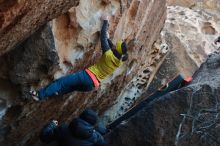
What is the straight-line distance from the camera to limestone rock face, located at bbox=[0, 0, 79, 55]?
5.57 m

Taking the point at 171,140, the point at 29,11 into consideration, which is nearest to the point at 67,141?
the point at 171,140

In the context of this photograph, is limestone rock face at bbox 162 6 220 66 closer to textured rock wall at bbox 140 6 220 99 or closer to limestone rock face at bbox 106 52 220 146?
textured rock wall at bbox 140 6 220 99

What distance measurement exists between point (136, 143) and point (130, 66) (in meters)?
3.40

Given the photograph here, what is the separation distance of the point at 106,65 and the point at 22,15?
8.22 feet

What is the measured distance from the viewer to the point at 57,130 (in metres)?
7.68

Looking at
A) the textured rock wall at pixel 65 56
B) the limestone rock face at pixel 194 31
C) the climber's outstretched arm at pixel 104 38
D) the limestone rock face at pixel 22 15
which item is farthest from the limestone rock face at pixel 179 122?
the limestone rock face at pixel 194 31

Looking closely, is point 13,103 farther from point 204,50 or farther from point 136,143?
point 204,50

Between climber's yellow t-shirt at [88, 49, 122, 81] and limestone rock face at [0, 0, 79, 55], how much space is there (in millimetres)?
1625

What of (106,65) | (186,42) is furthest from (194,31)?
(106,65)

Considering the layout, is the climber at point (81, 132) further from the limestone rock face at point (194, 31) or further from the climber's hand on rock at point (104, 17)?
the limestone rock face at point (194, 31)

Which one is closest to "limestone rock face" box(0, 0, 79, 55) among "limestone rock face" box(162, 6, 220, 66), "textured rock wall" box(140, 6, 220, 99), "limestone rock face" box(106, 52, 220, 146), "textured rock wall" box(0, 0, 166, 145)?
"textured rock wall" box(0, 0, 166, 145)

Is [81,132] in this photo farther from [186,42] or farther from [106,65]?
[186,42]

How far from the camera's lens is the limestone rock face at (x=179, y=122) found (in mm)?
7965

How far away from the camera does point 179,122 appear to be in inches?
318
